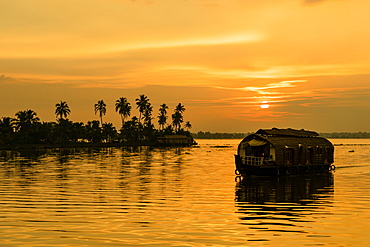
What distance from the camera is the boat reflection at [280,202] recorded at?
20.1m

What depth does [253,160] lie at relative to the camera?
44.9 meters

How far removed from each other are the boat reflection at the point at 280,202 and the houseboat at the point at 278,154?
1.51 metres

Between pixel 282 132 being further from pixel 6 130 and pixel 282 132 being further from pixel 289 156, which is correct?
pixel 6 130

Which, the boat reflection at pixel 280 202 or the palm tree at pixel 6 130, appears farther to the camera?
the palm tree at pixel 6 130

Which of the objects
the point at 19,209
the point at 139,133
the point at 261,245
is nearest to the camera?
the point at 261,245

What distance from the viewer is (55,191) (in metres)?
31.7

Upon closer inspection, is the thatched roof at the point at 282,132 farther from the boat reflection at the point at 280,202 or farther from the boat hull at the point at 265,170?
the boat reflection at the point at 280,202

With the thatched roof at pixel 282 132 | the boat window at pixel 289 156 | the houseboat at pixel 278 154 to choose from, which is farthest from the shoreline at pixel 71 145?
the boat window at pixel 289 156

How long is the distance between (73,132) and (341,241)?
498 ft

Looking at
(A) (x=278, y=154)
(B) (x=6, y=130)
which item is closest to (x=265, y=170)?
(A) (x=278, y=154)

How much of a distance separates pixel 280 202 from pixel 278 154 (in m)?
16.9

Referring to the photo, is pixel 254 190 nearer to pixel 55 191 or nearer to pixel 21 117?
pixel 55 191

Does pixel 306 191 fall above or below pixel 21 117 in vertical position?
below

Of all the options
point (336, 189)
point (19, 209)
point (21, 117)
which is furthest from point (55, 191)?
point (21, 117)
